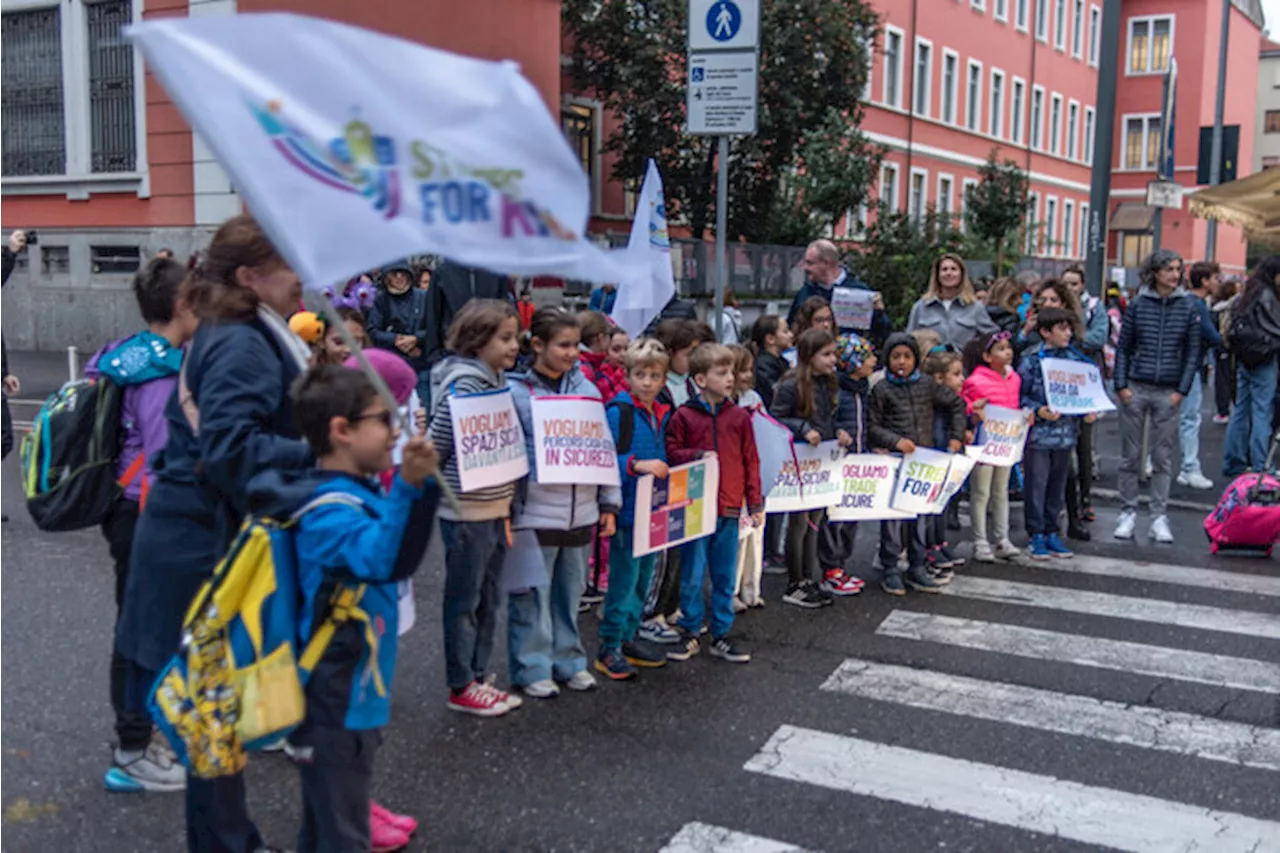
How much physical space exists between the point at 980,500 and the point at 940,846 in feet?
15.2

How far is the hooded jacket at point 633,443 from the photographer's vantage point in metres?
5.99

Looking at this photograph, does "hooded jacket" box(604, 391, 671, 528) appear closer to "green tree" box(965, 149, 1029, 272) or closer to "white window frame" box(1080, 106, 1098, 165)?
"green tree" box(965, 149, 1029, 272)

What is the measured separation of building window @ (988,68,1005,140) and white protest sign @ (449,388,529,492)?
1944 inches

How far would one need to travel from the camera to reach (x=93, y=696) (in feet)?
18.5

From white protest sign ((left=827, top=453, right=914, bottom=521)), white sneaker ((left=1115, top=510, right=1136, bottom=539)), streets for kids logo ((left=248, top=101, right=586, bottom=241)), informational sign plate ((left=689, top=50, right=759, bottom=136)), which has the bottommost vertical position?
white sneaker ((left=1115, top=510, right=1136, bottom=539))

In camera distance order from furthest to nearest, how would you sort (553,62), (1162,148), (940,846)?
(553,62), (1162,148), (940,846)

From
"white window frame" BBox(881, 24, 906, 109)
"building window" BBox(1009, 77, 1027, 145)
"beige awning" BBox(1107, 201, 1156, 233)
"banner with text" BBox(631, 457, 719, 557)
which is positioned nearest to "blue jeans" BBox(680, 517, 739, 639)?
"banner with text" BBox(631, 457, 719, 557)

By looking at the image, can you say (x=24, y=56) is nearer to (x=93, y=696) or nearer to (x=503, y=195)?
(x=93, y=696)

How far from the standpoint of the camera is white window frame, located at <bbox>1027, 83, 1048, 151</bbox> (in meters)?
55.3

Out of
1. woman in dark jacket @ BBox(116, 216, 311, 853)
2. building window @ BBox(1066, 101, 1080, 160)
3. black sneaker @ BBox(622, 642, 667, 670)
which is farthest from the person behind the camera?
building window @ BBox(1066, 101, 1080, 160)

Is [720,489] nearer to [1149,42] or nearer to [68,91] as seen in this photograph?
[68,91]

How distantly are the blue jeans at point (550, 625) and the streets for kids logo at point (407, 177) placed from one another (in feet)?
8.93

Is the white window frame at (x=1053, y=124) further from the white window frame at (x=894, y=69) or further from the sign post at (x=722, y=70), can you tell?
the sign post at (x=722, y=70)

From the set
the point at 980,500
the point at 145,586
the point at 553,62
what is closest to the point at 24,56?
the point at 553,62
